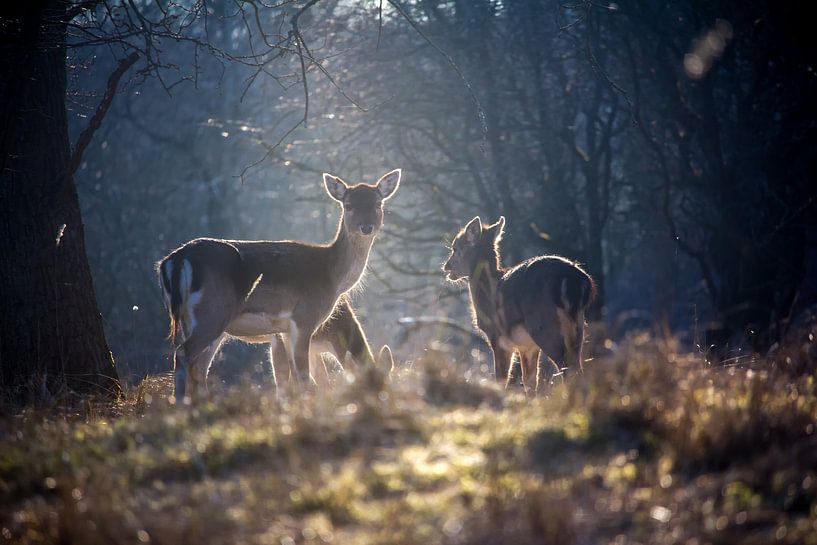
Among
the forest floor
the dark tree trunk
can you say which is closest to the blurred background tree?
the dark tree trunk

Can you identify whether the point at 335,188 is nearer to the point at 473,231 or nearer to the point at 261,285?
the point at 473,231

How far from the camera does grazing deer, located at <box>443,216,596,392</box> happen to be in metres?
9.73

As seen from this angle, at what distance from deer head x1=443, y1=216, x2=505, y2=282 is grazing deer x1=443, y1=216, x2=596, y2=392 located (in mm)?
293

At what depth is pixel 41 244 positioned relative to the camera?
9.05m

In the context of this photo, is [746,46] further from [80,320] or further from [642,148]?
[80,320]

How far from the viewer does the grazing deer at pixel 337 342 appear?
11.5 meters

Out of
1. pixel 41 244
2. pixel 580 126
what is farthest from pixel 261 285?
pixel 580 126

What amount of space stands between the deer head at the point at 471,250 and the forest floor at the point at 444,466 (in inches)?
227

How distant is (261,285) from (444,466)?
5.97 metres

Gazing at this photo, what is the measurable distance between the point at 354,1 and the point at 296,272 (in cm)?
817

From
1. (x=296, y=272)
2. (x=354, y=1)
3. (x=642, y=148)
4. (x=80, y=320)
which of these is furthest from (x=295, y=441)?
(x=642, y=148)

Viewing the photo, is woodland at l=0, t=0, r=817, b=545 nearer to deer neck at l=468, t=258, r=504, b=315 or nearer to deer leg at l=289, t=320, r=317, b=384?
deer neck at l=468, t=258, r=504, b=315

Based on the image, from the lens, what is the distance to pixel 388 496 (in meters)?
4.46

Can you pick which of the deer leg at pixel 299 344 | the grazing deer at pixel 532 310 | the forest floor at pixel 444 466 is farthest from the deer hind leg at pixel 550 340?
the forest floor at pixel 444 466
